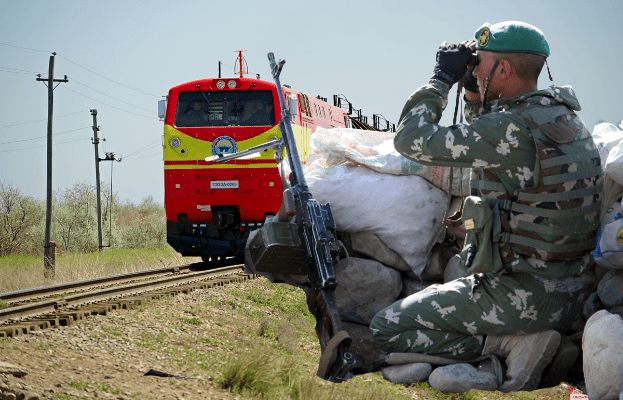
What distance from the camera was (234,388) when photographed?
4.67m

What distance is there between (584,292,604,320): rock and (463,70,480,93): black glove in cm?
104

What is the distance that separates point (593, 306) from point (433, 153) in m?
0.97

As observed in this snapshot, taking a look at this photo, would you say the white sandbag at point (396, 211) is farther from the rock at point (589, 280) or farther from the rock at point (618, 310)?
the rock at point (618, 310)

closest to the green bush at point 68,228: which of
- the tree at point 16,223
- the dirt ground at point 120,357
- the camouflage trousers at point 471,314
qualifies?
the tree at point 16,223

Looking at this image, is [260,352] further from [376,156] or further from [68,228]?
[68,228]

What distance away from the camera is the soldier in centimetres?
249

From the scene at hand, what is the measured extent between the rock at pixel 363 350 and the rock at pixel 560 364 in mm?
707

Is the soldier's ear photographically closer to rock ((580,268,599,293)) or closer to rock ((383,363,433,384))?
rock ((580,268,599,293))

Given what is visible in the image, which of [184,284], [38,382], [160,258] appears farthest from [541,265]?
[160,258]

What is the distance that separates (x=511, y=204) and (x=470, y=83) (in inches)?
25.2

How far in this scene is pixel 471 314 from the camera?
8.64 feet

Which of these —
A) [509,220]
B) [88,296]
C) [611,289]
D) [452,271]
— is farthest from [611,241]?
[88,296]

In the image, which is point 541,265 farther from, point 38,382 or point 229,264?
point 229,264

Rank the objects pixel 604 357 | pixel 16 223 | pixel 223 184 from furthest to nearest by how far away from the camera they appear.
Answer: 1. pixel 16 223
2. pixel 223 184
3. pixel 604 357
